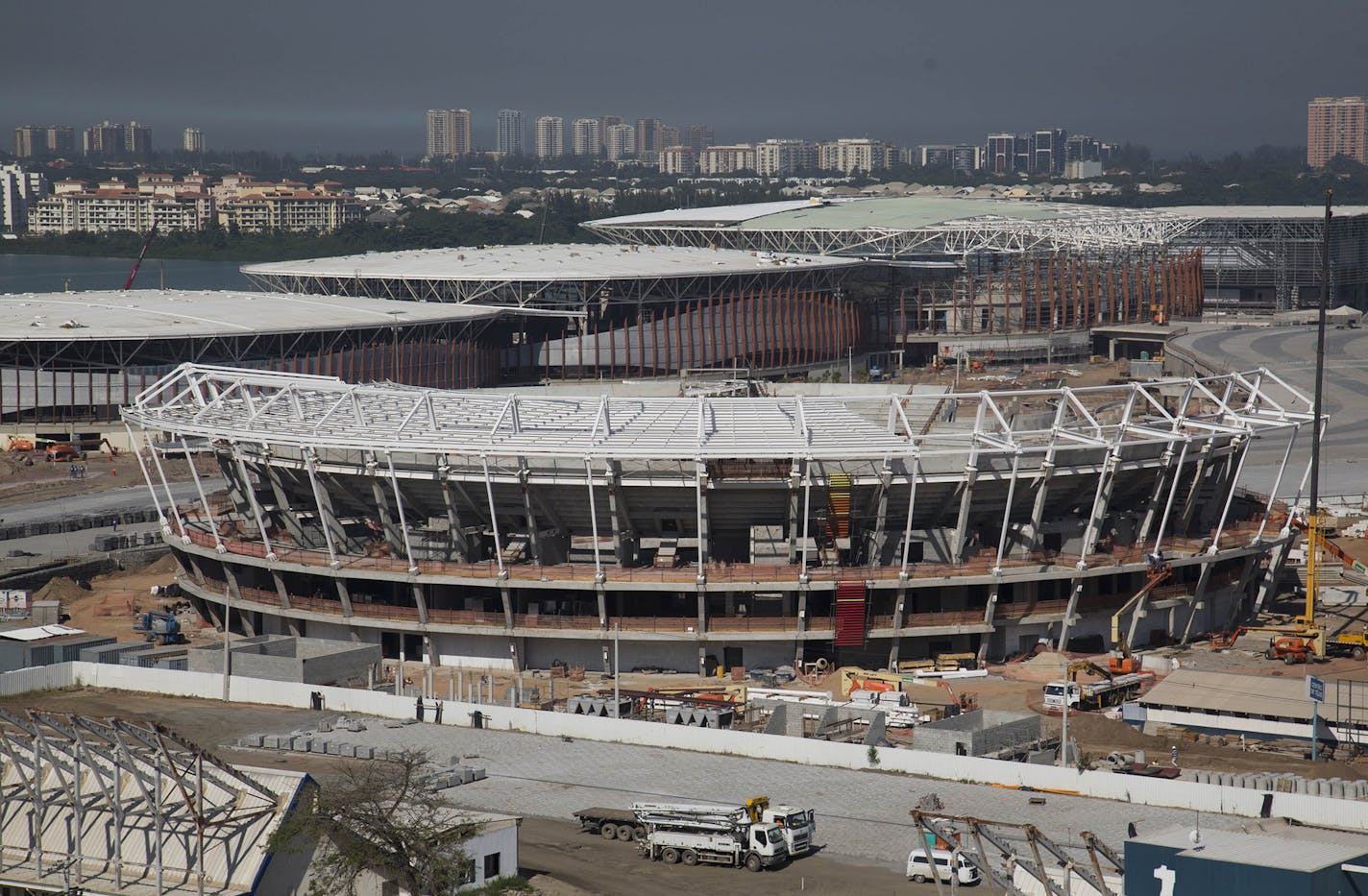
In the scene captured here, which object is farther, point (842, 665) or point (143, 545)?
point (143, 545)

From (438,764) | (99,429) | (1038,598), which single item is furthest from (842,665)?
(99,429)

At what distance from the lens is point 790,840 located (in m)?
38.0

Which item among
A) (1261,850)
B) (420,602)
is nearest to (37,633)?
(420,602)

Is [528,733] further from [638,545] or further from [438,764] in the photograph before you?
[638,545]

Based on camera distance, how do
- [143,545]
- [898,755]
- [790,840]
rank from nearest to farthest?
[790,840], [898,755], [143,545]

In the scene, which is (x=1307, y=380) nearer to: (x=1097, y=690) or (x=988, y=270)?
(x=988, y=270)

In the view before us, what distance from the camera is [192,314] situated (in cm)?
10969

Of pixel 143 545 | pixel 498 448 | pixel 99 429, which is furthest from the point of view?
pixel 99 429

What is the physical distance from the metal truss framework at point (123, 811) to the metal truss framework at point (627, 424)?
744 inches

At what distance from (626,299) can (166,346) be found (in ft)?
109

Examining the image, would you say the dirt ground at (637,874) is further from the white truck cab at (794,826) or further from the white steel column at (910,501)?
the white steel column at (910,501)

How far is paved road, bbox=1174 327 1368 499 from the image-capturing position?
9862 centimetres

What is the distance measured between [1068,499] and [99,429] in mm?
61398

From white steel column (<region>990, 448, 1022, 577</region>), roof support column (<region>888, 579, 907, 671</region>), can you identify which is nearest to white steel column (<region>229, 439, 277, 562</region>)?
roof support column (<region>888, 579, 907, 671</region>)
